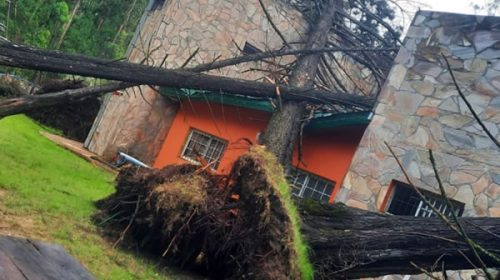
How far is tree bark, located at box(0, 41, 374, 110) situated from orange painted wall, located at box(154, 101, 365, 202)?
76 centimetres

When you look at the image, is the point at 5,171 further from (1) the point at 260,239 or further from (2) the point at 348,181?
(2) the point at 348,181

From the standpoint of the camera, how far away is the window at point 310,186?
31.4 ft

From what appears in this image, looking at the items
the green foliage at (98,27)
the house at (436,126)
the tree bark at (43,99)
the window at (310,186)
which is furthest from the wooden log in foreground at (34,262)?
the green foliage at (98,27)

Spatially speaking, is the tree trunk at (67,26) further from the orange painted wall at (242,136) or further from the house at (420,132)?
the house at (420,132)

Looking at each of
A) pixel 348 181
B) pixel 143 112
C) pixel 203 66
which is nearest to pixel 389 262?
pixel 348 181

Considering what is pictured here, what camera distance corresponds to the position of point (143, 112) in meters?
14.1

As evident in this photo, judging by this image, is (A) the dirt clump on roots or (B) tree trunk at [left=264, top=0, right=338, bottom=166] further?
(B) tree trunk at [left=264, top=0, right=338, bottom=166]

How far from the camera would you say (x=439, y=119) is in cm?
724

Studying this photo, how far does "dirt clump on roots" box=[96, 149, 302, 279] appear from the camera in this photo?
5.14 m

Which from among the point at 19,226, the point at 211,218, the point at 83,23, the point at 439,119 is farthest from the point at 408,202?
the point at 83,23

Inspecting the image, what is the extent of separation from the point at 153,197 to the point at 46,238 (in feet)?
4.59

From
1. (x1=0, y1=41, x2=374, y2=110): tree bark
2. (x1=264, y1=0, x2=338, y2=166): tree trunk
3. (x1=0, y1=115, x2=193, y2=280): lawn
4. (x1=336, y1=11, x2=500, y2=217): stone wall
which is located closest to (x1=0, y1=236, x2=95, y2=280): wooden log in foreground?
(x1=0, y1=115, x2=193, y2=280): lawn

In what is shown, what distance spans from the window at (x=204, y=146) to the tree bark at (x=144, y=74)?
3.47 meters

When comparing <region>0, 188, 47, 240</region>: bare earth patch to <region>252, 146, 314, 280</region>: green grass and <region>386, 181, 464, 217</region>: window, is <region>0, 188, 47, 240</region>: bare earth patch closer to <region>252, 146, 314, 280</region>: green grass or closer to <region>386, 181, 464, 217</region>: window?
<region>252, 146, 314, 280</region>: green grass
